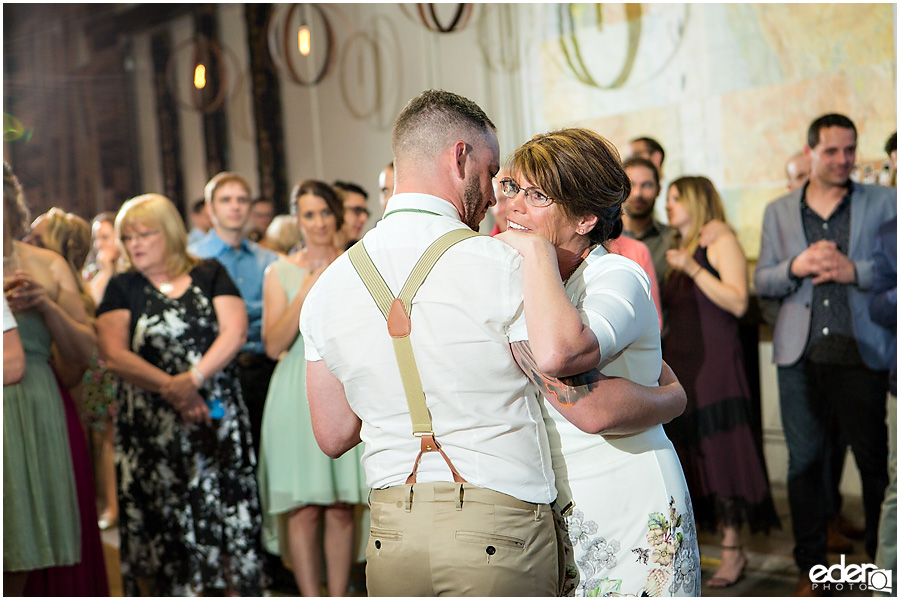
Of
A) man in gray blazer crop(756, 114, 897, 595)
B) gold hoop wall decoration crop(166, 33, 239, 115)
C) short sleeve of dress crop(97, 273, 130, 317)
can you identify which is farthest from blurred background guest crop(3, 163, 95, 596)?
gold hoop wall decoration crop(166, 33, 239, 115)

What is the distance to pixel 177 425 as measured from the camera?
3367mm

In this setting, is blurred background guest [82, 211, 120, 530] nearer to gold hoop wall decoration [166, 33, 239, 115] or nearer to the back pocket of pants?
gold hoop wall decoration [166, 33, 239, 115]

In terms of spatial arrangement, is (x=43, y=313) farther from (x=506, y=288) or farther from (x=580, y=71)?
(x=580, y=71)

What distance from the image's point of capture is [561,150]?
1581 millimetres

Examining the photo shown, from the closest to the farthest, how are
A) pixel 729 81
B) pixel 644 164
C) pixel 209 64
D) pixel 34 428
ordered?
1. pixel 34 428
2. pixel 644 164
3. pixel 729 81
4. pixel 209 64

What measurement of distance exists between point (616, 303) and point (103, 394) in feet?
13.7

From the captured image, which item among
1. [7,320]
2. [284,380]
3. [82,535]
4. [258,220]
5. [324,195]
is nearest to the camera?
[7,320]

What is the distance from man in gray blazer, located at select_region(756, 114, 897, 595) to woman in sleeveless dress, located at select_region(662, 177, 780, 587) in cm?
20

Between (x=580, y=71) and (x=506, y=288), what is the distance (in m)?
4.03

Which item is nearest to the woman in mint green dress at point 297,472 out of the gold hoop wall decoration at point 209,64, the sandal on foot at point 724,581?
the sandal on foot at point 724,581

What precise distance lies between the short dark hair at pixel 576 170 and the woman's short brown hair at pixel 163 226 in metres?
2.17

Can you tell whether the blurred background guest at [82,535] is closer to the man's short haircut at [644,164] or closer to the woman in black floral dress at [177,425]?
the woman in black floral dress at [177,425]

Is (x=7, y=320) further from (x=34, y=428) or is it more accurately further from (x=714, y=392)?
(x=714, y=392)

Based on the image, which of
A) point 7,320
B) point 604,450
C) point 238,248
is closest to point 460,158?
point 604,450
